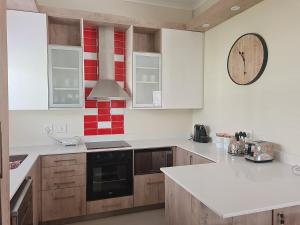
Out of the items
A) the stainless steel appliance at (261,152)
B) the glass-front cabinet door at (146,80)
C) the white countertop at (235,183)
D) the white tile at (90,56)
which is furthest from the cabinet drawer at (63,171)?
the stainless steel appliance at (261,152)

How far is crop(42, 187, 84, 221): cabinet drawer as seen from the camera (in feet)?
8.58

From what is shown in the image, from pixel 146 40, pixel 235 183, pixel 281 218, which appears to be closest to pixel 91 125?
pixel 146 40

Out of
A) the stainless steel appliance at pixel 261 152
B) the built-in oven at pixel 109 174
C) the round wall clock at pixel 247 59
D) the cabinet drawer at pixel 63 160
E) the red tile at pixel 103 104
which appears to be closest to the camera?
the stainless steel appliance at pixel 261 152

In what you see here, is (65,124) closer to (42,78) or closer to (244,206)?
(42,78)

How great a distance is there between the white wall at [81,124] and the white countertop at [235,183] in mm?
592

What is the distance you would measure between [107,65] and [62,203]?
179 cm

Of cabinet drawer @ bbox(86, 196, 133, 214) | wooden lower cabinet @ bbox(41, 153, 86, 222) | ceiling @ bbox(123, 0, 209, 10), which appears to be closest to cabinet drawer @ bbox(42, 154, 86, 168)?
wooden lower cabinet @ bbox(41, 153, 86, 222)

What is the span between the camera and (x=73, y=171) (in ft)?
8.86

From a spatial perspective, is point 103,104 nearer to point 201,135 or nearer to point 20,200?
point 201,135

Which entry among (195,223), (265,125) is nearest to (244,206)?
(195,223)

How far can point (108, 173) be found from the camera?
9.39ft

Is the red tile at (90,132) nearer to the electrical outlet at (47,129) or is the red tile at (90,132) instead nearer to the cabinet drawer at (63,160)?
the electrical outlet at (47,129)

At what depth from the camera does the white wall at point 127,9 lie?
3.17m

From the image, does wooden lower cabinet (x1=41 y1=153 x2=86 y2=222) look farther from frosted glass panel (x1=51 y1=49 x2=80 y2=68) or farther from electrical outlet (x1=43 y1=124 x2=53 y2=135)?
frosted glass panel (x1=51 y1=49 x2=80 y2=68)
